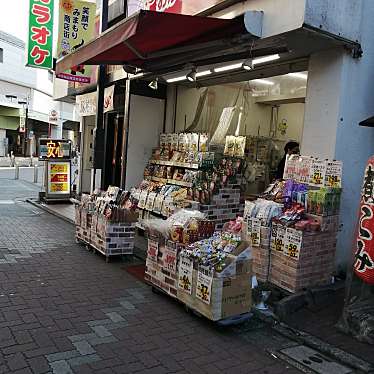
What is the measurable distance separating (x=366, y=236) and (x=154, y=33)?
3.75 m

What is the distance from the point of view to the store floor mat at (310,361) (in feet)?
11.9

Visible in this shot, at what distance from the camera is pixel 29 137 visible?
41656mm

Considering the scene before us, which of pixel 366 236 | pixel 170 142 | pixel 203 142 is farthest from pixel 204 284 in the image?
pixel 170 142

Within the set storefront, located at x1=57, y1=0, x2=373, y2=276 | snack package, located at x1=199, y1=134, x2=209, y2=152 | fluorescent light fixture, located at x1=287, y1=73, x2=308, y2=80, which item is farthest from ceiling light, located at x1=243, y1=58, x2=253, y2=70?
snack package, located at x1=199, y1=134, x2=209, y2=152

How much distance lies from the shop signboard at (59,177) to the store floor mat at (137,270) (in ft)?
Answer: 22.0

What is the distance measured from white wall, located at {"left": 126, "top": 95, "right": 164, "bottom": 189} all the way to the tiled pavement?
11.6ft

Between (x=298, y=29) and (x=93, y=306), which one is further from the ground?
(x=298, y=29)

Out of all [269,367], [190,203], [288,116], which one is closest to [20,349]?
[269,367]

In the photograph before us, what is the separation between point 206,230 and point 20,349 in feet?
8.15

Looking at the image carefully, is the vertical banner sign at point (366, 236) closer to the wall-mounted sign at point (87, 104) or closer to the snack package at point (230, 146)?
the snack package at point (230, 146)

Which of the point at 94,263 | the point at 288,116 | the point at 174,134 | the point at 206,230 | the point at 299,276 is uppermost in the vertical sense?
the point at 288,116

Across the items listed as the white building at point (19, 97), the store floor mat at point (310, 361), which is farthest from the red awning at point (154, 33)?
the white building at point (19, 97)

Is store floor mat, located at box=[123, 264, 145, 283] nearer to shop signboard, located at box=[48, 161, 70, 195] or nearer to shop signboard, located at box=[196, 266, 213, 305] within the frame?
shop signboard, located at box=[196, 266, 213, 305]

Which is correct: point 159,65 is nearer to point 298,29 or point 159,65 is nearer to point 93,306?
point 298,29
